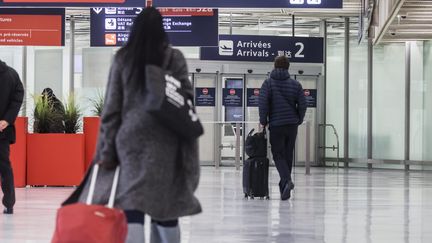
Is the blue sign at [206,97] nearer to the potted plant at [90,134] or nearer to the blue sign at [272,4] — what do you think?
the potted plant at [90,134]

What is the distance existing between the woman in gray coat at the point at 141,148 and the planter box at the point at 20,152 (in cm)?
860

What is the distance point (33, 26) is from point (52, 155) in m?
3.18

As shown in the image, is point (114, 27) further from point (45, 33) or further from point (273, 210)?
point (273, 210)

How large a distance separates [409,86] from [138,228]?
738 inches

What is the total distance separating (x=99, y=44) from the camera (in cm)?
1536

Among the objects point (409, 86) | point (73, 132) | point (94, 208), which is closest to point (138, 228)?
point (94, 208)

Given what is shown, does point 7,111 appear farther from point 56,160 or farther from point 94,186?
point 56,160

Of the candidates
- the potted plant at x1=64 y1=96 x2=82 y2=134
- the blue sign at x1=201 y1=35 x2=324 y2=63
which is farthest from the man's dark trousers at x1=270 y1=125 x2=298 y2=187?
the blue sign at x1=201 y1=35 x2=324 y2=63

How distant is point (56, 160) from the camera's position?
12.7 meters

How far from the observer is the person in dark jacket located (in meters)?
10.2

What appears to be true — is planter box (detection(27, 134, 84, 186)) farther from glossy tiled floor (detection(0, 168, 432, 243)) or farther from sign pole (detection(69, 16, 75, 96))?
sign pole (detection(69, 16, 75, 96))

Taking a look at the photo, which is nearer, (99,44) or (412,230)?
(412,230)

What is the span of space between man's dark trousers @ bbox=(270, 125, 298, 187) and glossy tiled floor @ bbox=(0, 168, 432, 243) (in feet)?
1.32


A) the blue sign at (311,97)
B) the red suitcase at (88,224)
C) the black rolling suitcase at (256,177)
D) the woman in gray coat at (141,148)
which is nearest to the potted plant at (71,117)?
the black rolling suitcase at (256,177)
